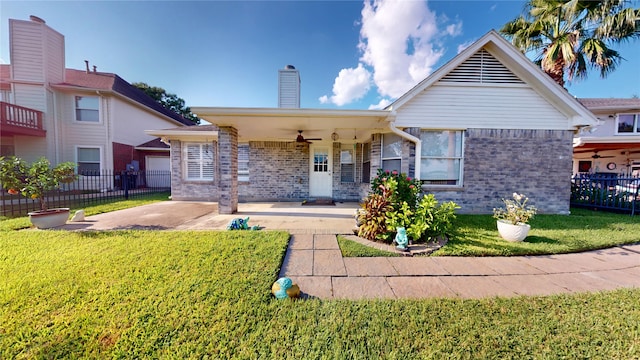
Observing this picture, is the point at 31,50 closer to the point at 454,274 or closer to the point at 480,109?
the point at 454,274

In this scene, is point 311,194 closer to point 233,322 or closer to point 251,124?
point 251,124

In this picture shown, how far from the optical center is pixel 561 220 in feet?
18.9

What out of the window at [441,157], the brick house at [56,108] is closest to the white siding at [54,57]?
the brick house at [56,108]

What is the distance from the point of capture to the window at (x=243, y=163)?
9.04 meters

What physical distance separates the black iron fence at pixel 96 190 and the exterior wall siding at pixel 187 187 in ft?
7.53

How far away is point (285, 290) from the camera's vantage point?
2434 mm

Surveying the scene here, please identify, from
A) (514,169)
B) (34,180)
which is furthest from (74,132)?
(514,169)

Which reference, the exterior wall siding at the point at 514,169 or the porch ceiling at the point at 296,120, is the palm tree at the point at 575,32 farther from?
the porch ceiling at the point at 296,120

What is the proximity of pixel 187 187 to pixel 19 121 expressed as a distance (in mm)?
8927

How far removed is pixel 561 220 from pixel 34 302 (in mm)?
10162

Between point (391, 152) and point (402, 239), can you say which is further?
point (391, 152)

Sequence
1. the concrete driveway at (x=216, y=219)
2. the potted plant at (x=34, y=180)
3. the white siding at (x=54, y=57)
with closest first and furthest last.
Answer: the potted plant at (x=34, y=180), the concrete driveway at (x=216, y=219), the white siding at (x=54, y=57)

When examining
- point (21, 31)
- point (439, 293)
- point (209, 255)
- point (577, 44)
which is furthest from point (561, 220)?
point (21, 31)

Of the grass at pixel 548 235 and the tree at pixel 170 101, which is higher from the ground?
the tree at pixel 170 101
